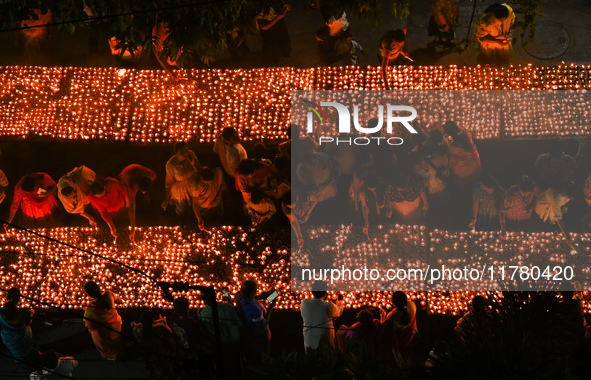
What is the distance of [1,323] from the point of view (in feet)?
26.4

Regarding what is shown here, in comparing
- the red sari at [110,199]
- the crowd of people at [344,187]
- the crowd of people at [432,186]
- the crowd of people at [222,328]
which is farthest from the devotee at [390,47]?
A: the red sari at [110,199]

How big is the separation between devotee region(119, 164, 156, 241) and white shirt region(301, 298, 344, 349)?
2.40 m

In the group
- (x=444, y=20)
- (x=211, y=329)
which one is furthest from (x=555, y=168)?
(x=211, y=329)

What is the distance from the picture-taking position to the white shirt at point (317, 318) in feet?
26.0

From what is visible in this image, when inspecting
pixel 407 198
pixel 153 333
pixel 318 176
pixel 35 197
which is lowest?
pixel 153 333

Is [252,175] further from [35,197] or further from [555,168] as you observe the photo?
[555,168]

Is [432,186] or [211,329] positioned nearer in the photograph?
[211,329]

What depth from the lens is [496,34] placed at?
8.86 metres

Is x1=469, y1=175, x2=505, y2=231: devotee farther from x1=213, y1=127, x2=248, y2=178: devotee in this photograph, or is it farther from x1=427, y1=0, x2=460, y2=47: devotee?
x1=213, y1=127, x2=248, y2=178: devotee

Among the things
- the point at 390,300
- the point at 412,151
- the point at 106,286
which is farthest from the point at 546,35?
the point at 106,286

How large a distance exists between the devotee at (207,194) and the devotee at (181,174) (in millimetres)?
89

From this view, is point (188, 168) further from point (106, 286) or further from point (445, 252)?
point (445, 252)

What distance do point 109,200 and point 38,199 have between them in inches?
36.0

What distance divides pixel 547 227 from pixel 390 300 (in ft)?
6.71
